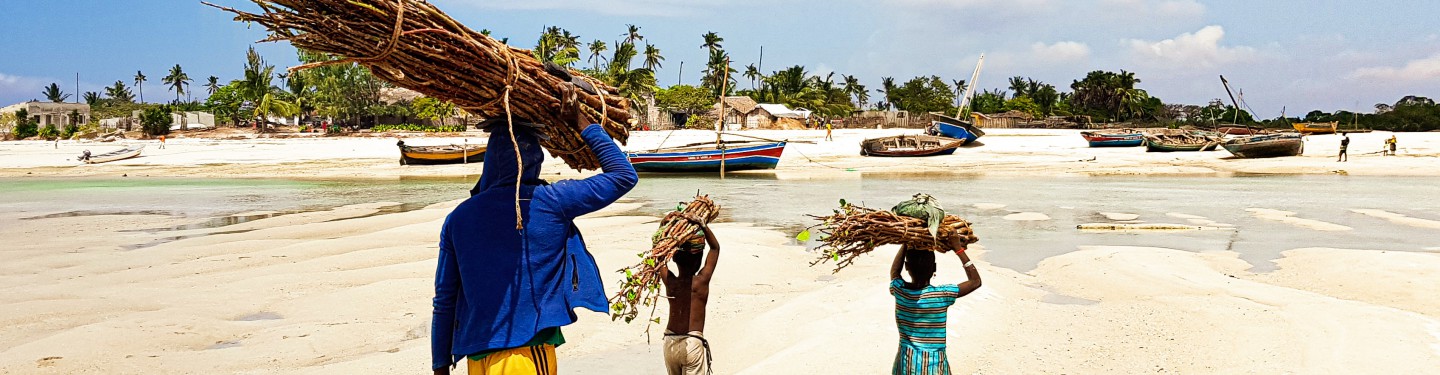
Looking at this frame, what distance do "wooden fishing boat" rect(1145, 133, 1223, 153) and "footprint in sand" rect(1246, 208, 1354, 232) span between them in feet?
73.0

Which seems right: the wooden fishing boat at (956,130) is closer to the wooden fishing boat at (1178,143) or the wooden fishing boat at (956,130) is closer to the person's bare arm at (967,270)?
the wooden fishing boat at (1178,143)

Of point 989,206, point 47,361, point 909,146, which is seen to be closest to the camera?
point 47,361

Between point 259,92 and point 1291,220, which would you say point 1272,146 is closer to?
point 1291,220

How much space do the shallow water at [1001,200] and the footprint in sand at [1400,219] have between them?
28cm

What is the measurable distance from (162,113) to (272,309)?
55625mm

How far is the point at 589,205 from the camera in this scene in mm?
2748

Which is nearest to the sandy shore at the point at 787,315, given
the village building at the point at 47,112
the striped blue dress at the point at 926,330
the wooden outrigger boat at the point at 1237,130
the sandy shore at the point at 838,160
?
the striped blue dress at the point at 926,330

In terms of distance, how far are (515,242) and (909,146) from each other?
35.2 metres

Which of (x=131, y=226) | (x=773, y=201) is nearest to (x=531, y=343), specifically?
(x=131, y=226)

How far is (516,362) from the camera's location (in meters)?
2.79

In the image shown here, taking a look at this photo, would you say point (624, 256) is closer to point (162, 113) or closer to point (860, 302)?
point (860, 302)

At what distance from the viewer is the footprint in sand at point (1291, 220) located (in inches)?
517

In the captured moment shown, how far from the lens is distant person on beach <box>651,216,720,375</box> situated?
13.8ft

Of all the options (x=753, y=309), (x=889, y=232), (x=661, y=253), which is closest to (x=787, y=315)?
(x=753, y=309)
